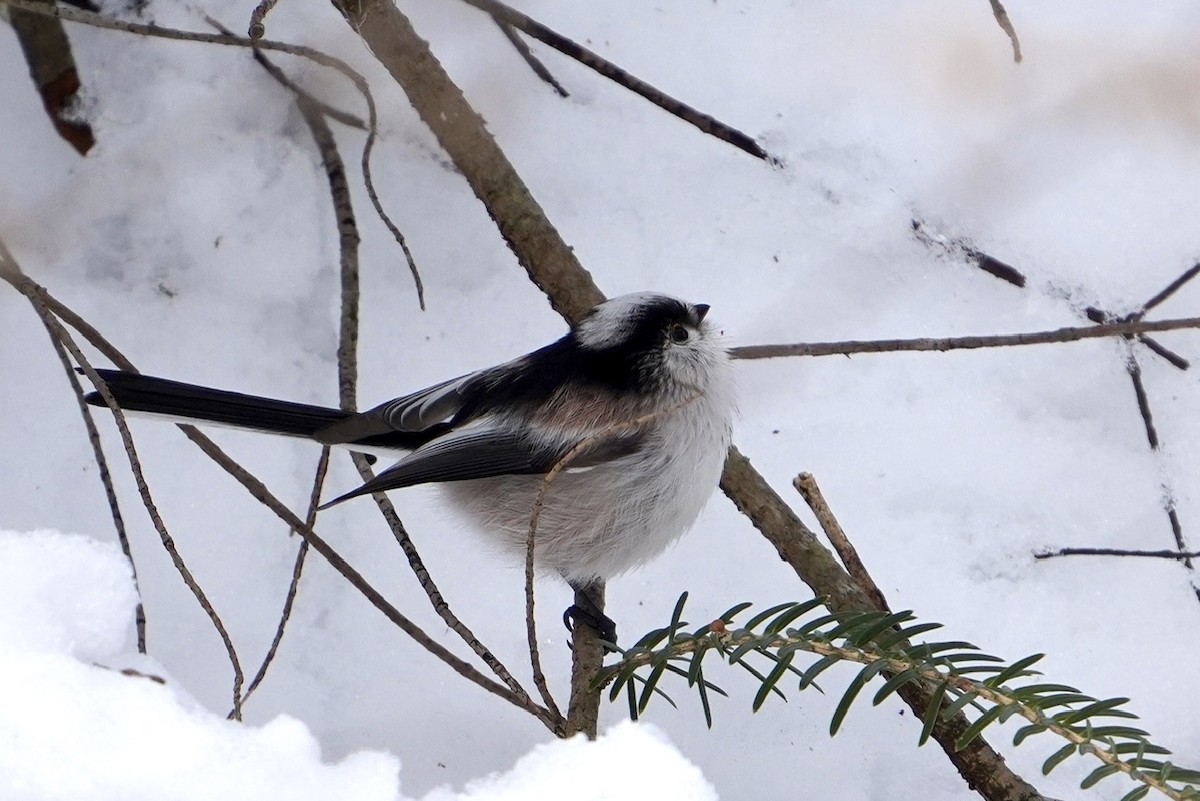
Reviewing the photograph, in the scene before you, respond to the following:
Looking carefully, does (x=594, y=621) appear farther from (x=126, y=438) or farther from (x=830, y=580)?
(x=126, y=438)

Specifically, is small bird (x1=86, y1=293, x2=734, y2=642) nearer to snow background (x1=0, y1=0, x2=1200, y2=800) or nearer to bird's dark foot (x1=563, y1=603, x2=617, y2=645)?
bird's dark foot (x1=563, y1=603, x2=617, y2=645)

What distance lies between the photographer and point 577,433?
5.71 ft

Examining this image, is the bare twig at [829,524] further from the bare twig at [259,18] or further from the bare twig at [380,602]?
the bare twig at [259,18]

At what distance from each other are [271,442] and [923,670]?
1.29m

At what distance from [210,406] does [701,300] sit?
0.94m

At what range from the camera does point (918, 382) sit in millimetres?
2047

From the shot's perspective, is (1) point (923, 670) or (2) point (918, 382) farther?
(2) point (918, 382)

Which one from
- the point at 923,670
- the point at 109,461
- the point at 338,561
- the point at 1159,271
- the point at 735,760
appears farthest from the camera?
the point at 1159,271

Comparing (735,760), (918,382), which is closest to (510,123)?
(918,382)

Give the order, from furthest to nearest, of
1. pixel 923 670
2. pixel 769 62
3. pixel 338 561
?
pixel 769 62, pixel 338 561, pixel 923 670

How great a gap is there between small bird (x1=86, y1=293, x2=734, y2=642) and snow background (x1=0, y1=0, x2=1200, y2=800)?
0.14 m

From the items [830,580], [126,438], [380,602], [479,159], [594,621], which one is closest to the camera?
[126,438]

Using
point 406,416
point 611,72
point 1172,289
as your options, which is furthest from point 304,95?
point 1172,289

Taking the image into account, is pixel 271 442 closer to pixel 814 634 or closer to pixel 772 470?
pixel 772 470
